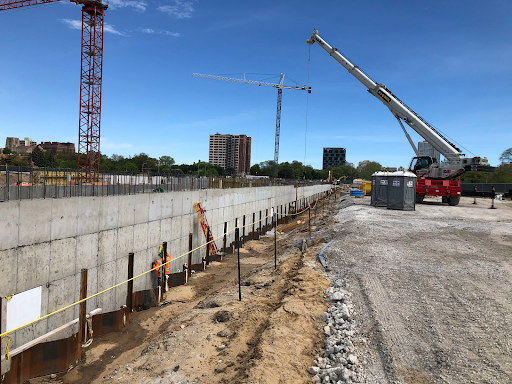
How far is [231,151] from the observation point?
18100cm

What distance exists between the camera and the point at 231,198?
1861 cm

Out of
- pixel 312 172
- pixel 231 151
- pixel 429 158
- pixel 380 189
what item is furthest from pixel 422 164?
pixel 231 151

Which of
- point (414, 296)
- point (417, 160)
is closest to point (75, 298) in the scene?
point (414, 296)

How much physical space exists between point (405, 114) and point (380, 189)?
8.19 meters

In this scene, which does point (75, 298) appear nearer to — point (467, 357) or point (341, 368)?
point (341, 368)

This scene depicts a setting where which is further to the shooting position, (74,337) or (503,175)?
(503,175)

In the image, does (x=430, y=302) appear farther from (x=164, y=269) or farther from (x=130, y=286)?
(x=164, y=269)

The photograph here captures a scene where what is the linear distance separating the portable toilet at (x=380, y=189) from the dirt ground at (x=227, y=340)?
13.6 m

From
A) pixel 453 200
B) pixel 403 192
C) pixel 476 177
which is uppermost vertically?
pixel 476 177

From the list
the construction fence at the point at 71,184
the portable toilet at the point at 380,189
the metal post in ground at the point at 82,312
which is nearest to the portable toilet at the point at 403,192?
the portable toilet at the point at 380,189

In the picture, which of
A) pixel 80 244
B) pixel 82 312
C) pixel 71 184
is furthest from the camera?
pixel 71 184

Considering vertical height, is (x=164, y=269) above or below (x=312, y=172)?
below

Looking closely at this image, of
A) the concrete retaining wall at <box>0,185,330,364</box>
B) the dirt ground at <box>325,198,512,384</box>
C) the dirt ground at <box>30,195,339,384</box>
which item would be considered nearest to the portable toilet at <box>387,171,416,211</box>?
the dirt ground at <box>325,198,512,384</box>

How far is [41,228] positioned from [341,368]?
23.0 feet
